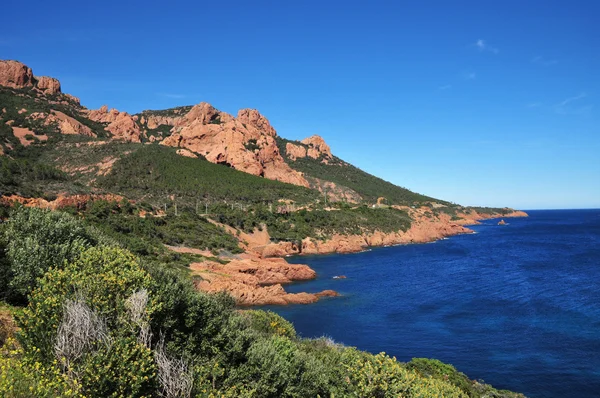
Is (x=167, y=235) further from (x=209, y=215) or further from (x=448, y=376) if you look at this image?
(x=448, y=376)

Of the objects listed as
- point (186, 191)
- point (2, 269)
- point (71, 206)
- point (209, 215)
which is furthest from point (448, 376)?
point (186, 191)

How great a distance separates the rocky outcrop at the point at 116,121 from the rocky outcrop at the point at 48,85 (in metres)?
14.7

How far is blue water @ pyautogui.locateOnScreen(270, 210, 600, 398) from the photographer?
2867 centimetres

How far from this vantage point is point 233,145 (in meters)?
134

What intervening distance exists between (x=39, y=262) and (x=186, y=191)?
255 feet

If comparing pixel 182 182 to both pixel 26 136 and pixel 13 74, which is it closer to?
pixel 26 136

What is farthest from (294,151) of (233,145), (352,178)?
(233,145)

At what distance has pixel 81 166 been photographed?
9256cm

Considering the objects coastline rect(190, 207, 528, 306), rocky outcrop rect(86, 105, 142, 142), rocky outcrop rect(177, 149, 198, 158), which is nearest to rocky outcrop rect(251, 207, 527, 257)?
coastline rect(190, 207, 528, 306)

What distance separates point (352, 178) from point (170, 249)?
130 meters

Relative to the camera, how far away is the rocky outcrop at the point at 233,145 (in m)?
132

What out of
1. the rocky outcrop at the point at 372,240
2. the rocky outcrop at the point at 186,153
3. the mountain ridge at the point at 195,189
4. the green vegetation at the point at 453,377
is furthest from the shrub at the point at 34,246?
the rocky outcrop at the point at 186,153

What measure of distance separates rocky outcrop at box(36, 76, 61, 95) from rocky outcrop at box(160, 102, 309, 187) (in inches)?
1786

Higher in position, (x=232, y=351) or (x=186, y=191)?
(x=186, y=191)
